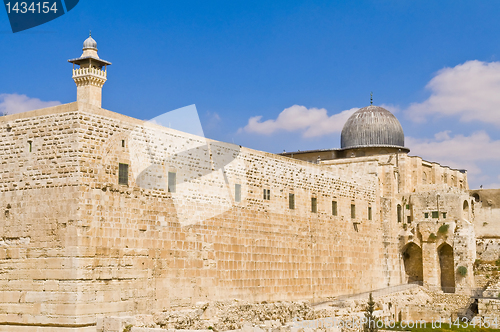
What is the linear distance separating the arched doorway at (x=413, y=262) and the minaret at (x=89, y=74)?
15.5m

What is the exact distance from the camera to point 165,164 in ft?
53.4

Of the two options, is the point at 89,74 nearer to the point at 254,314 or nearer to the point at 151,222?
the point at 151,222

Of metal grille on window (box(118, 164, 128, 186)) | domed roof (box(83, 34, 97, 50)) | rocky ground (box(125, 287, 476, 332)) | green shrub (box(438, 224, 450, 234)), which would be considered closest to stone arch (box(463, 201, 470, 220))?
green shrub (box(438, 224, 450, 234))

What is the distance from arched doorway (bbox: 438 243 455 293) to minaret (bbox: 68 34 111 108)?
16893 millimetres

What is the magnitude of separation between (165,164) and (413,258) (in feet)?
54.8

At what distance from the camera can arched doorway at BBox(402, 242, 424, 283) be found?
2878 centimetres

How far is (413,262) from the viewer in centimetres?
2897

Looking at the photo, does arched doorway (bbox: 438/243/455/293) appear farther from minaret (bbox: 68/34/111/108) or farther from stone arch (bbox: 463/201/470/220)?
minaret (bbox: 68/34/111/108)

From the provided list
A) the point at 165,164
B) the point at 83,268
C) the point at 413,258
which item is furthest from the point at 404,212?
the point at 83,268

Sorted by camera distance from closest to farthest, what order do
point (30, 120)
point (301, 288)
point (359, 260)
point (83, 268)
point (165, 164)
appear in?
1. point (83, 268)
2. point (30, 120)
3. point (165, 164)
4. point (301, 288)
5. point (359, 260)

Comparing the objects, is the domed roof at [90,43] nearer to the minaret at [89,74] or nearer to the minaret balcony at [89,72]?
the minaret at [89,74]

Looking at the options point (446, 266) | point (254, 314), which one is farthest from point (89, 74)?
point (446, 266)

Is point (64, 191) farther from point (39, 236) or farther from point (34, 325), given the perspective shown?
point (34, 325)

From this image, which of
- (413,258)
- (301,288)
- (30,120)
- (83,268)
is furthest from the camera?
(413,258)
